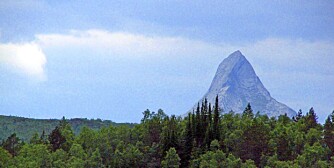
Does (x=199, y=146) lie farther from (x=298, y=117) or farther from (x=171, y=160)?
(x=298, y=117)

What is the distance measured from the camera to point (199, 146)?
14412cm

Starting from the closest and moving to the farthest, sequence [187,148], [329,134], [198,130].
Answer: [329,134] → [187,148] → [198,130]

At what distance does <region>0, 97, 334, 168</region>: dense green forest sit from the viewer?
13212 centimetres

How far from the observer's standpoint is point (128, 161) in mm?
140625

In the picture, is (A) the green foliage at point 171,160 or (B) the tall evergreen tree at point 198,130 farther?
(B) the tall evergreen tree at point 198,130

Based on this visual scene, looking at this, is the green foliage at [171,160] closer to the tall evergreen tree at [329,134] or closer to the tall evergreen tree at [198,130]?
the tall evergreen tree at [198,130]

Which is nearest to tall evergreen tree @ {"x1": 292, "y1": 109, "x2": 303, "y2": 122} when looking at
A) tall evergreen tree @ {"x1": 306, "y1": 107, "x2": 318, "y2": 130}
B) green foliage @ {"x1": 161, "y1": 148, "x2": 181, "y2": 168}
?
tall evergreen tree @ {"x1": 306, "y1": 107, "x2": 318, "y2": 130}

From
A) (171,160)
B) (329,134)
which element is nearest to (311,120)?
(329,134)

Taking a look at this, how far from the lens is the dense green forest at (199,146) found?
433 feet

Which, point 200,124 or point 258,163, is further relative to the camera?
point 200,124

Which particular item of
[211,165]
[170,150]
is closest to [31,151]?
[170,150]

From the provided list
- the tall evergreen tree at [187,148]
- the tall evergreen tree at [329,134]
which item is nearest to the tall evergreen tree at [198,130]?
the tall evergreen tree at [187,148]

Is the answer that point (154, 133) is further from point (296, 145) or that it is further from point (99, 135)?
point (296, 145)

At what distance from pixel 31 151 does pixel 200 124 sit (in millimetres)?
44207
